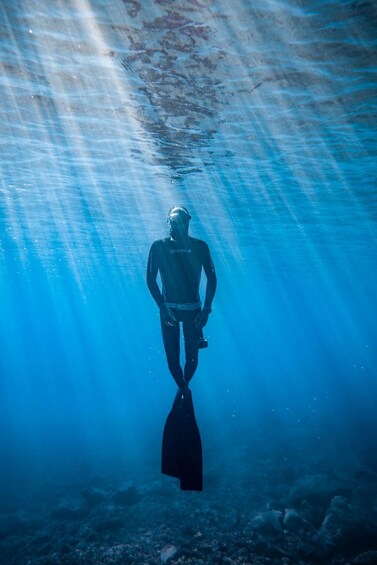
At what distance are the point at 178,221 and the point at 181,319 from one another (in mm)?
1675

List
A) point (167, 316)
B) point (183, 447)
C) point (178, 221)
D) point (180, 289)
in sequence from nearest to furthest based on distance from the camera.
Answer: point (183, 447) → point (167, 316) → point (178, 221) → point (180, 289)

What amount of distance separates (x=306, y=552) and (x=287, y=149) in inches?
530

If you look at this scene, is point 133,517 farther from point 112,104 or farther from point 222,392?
point 222,392

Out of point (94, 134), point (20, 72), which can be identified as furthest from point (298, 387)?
point (20, 72)

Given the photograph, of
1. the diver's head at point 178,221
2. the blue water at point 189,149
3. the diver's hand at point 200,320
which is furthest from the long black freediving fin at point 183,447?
the blue water at point 189,149

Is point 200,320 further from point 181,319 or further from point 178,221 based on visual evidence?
point 178,221

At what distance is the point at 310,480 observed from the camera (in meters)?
14.1

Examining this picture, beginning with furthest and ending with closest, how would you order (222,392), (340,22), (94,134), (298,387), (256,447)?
(298,387), (222,392), (256,447), (94,134), (340,22)

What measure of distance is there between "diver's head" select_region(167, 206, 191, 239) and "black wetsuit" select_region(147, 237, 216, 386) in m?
0.17

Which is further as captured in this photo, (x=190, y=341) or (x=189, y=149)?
(x=189, y=149)

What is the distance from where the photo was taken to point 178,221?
5.38 m

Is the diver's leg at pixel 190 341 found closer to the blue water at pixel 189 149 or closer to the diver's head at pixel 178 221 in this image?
the diver's head at pixel 178 221

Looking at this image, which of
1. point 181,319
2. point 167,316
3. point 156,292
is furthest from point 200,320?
point 156,292

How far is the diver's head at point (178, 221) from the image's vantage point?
536cm
